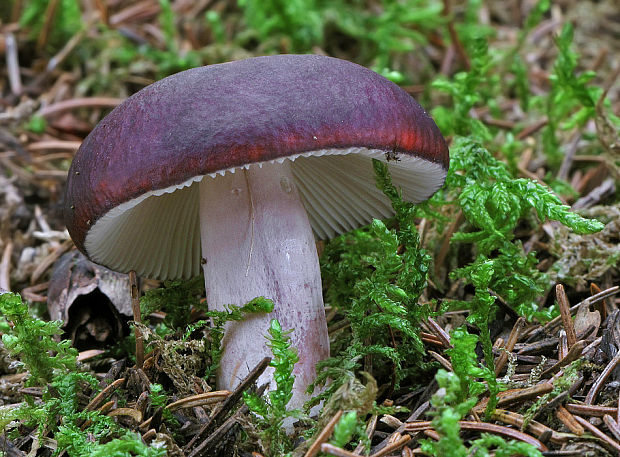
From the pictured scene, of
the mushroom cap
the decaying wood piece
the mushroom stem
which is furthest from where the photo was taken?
the decaying wood piece

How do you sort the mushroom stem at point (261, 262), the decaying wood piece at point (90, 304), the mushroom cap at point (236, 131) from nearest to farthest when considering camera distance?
the mushroom cap at point (236, 131), the mushroom stem at point (261, 262), the decaying wood piece at point (90, 304)

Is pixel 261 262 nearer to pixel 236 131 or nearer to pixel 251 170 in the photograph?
pixel 251 170

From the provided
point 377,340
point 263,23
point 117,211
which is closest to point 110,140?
point 117,211

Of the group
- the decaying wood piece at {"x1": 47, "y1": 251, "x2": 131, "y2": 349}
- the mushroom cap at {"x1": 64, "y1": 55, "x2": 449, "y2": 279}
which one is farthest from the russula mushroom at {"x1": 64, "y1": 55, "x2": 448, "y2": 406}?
the decaying wood piece at {"x1": 47, "y1": 251, "x2": 131, "y2": 349}

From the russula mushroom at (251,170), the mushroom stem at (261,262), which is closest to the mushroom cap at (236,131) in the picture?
the russula mushroom at (251,170)

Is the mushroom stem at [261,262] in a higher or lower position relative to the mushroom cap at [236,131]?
lower

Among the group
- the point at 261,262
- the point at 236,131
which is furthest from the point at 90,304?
the point at 236,131

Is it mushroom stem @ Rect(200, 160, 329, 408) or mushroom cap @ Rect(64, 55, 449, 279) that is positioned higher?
mushroom cap @ Rect(64, 55, 449, 279)

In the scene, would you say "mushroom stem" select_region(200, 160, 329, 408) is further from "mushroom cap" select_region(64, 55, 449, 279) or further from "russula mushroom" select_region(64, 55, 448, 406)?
"mushroom cap" select_region(64, 55, 449, 279)

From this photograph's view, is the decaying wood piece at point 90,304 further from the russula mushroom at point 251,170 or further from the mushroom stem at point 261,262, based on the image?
the mushroom stem at point 261,262
